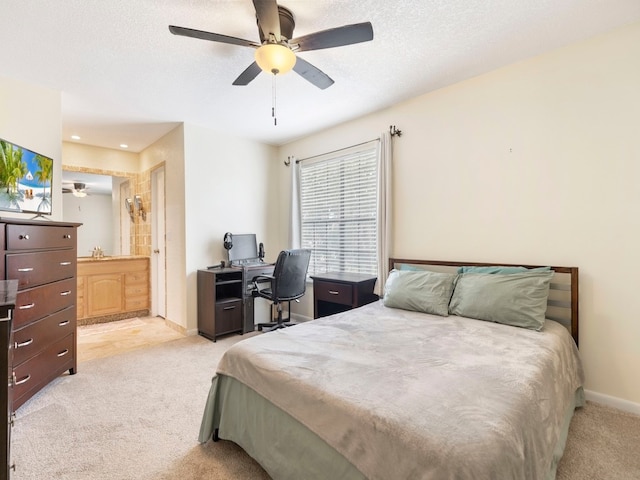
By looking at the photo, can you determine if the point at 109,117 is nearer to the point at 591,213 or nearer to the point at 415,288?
the point at 415,288

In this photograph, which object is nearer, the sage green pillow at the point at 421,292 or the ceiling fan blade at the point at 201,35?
the ceiling fan blade at the point at 201,35

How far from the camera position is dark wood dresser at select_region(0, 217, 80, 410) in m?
2.05

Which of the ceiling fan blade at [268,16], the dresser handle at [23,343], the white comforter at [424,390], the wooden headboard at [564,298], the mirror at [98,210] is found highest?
the ceiling fan blade at [268,16]

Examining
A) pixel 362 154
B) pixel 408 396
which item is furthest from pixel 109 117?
pixel 408 396

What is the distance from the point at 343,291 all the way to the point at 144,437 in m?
2.08

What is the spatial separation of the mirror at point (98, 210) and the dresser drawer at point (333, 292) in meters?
3.62

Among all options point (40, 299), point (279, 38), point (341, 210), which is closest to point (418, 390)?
point (279, 38)

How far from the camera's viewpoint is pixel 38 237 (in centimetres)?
228

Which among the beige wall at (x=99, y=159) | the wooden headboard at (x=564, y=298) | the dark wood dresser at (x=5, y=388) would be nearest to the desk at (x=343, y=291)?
the wooden headboard at (x=564, y=298)

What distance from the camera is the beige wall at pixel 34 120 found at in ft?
8.57

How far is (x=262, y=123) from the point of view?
3.81 meters

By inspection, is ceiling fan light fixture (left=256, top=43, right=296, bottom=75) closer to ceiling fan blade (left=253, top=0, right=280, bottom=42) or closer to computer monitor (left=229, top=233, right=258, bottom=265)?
ceiling fan blade (left=253, top=0, right=280, bottom=42)

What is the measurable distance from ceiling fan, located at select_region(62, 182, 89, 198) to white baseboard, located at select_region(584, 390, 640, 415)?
6.49 m

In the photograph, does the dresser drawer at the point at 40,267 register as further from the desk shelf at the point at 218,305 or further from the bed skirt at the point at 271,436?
the bed skirt at the point at 271,436
